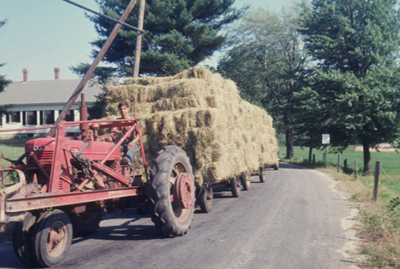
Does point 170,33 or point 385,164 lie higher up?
point 170,33

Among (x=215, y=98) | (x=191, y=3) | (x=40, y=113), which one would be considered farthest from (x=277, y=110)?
(x=215, y=98)

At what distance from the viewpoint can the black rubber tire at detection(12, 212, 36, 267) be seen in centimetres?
577

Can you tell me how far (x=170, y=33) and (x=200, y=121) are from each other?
21892mm

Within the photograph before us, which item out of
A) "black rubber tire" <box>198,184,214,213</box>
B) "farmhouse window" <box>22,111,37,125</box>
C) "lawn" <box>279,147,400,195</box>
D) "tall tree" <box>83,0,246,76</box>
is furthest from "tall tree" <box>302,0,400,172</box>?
"farmhouse window" <box>22,111,37,125</box>

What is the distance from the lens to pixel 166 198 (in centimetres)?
769

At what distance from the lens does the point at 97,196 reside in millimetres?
6684

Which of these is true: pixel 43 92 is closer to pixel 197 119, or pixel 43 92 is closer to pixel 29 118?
pixel 29 118

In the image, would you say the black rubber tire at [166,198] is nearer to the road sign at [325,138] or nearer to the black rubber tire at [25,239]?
the black rubber tire at [25,239]

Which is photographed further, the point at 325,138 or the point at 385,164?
the point at 385,164

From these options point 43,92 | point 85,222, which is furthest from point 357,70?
point 43,92

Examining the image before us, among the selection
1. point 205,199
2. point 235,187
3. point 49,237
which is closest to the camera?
point 49,237

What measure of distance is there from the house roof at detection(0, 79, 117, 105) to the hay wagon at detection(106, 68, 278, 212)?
128 ft

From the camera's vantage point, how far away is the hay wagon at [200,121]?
10000mm

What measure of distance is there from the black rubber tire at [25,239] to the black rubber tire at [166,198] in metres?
2.29
